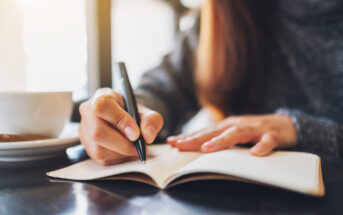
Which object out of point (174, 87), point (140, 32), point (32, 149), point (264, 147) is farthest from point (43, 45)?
point (140, 32)

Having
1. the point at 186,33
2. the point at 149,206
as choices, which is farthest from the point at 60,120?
the point at 186,33

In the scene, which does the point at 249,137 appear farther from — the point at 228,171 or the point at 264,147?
the point at 228,171

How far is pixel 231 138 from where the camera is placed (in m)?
0.43

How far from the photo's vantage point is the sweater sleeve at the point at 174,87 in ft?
2.91

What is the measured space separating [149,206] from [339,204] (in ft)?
0.65

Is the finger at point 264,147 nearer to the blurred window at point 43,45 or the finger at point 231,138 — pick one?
the finger at point 231,138

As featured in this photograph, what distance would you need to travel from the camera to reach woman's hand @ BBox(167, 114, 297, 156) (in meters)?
0.41

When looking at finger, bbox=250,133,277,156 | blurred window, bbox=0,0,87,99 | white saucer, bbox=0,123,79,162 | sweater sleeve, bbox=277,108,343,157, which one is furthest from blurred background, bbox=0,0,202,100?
sweater sleeve, bbox=277,108,343,157

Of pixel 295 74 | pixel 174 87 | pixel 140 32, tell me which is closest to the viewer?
pixel 295 74

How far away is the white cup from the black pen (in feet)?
0.42

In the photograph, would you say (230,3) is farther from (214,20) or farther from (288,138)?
(288,138)

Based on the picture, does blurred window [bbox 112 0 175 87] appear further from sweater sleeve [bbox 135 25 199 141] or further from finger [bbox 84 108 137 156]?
finger [bbox 84 108 137 156]

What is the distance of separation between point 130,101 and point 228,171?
0.21 meters

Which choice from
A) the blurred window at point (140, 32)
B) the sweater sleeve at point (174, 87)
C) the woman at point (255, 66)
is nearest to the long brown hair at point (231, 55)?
the woman at point (255, 66)
